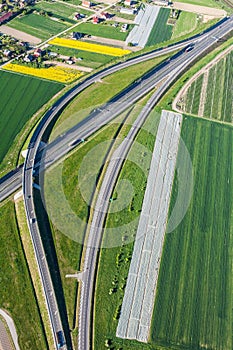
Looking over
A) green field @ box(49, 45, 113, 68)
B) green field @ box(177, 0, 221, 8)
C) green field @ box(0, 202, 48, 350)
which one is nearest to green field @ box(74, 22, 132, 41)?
green field @ box(49, 45, 113, 68)

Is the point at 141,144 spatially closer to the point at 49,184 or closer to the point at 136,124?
the point at 136,124

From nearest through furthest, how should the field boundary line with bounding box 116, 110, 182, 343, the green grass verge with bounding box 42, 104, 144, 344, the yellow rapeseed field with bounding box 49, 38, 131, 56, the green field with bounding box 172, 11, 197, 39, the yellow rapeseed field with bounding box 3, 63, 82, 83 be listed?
the field boundary line with bounding box 116, 110, 182, 343
the green grass verge with bounding box 42, 104, 144, 344
the yellow rapeseed field with bounding box 3, 63, 82, 83
the yellow rapeseed field with bounding box 49, 38, 131, 56
the green field with bounding box 172, 11, 197, 39

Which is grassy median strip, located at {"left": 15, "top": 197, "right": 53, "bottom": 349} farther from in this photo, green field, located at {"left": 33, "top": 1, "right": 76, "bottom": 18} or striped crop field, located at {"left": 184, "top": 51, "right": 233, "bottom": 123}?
green field, located at {"left": 33, "top": 1, "right": 76, "bottom": 18}

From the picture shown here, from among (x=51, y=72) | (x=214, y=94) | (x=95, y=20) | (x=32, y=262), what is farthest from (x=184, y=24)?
(x=32, y=262)

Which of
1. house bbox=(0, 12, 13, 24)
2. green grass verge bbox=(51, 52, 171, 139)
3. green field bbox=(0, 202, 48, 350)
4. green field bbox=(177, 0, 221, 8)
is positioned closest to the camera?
green field bbox=(0, 202, 48, 350)

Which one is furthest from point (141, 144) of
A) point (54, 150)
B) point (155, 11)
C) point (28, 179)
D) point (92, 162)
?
point (155, 11)

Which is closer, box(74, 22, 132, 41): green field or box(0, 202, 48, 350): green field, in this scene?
box(0, 202, 48, 350): green field
